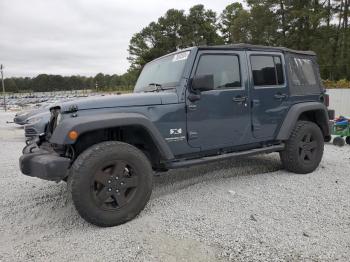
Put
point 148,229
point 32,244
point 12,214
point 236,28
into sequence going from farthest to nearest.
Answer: point 236,28 → point 12,214 → point 148,229 → point 32,244

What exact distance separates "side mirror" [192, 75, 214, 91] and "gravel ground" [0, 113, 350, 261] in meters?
1.39

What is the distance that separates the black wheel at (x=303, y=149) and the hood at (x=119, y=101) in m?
2.21

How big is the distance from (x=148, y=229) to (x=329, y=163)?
402 cm

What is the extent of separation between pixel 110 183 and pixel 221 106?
1.76 m

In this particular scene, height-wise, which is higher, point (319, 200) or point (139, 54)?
point (139, 54)

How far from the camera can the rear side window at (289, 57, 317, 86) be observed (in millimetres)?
5086

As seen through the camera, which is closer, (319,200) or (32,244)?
(32,244)

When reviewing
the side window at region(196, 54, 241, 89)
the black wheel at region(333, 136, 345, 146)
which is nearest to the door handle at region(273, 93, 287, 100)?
the side window at region(196, 54, 241, 89)

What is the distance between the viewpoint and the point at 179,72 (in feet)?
13.3

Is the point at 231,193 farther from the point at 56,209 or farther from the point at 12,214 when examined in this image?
the point at 12,214

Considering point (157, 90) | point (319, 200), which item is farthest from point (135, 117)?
point (319, 200)

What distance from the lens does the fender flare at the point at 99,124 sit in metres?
3.13

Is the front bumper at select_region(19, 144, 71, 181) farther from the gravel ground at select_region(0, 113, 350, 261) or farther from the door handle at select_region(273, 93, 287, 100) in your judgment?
the door handle at select_region(273, 93, 287, 100)

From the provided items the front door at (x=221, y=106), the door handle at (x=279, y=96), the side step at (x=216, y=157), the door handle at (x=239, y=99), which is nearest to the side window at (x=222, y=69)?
the front door at (x=221, y=106)
